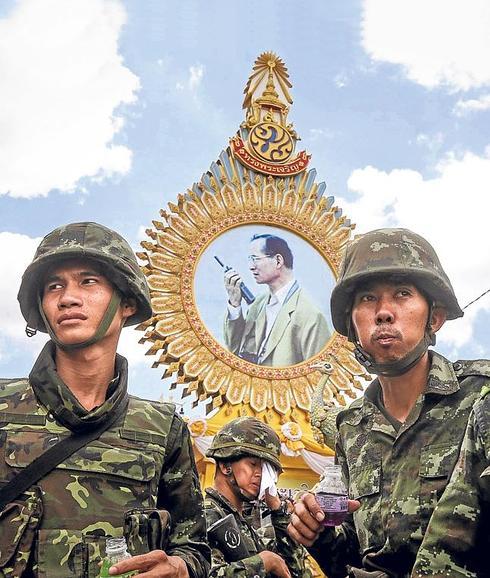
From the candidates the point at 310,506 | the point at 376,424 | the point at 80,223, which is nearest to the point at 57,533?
the point at 310,506

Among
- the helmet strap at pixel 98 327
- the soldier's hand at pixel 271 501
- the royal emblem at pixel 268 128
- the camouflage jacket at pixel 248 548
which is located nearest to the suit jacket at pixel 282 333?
the royal emblem at pixel 268 128

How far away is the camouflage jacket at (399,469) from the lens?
1.97m

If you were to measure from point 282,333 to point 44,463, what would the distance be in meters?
7.23

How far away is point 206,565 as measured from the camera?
201cm

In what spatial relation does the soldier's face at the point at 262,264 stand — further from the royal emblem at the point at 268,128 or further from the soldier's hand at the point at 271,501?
the soldier's hand at the point at 271,501

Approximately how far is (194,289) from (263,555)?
19.2 feet

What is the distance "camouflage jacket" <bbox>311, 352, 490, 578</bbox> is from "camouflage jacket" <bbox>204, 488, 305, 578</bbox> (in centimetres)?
63

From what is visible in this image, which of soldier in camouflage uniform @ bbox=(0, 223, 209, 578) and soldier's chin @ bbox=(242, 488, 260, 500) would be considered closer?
soldier in camouflage uniform @ bbox=(0, 223, 209, 578)

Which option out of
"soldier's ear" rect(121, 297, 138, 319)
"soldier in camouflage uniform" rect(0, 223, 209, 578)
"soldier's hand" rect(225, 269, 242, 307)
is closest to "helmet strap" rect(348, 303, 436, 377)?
"soldier in camouflage uniform" rect(0, 223, 209, 578)

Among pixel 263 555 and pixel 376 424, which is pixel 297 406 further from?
pixel 376 424

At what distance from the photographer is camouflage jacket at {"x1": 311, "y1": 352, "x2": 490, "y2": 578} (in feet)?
6.48

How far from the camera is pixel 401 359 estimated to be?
85.7 inches

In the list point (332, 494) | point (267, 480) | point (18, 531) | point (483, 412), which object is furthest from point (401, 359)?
point (267, 480)

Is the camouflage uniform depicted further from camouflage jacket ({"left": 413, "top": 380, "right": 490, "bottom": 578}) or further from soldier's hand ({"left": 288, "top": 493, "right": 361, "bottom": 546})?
camouflage jacket ({"left": 413, "top": 380, "right": 490, "bottom": 578})
